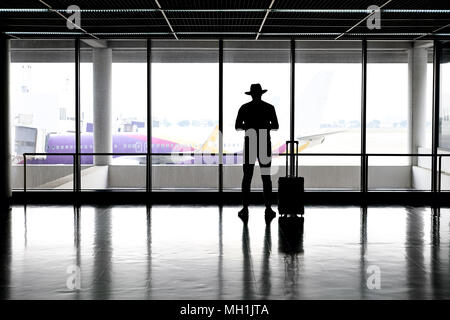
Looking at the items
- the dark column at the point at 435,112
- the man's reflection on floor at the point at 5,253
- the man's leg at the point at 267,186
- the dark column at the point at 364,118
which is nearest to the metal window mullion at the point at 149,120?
the man's reflection on floor at the point at 5,253

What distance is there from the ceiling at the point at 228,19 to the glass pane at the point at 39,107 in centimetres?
57

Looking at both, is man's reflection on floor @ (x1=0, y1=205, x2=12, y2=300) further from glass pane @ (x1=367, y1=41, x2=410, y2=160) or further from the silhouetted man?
glass pane @ (x1=367, y1=41, x2=410, y2=160)

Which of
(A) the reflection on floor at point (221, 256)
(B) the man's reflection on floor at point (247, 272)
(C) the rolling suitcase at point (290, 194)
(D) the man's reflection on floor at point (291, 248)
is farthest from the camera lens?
(C) the rolling suitcase at point (290, 194)

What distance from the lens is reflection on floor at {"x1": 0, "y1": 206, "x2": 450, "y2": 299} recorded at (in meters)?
5.23

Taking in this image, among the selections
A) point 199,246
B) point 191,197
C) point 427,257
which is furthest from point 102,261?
point 191,197

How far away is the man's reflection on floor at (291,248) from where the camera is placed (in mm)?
5383

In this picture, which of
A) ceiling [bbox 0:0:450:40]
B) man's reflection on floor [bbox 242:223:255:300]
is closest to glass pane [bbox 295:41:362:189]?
ceiling [bbox 0:0:450:40]

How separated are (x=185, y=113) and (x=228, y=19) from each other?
3.01 metres

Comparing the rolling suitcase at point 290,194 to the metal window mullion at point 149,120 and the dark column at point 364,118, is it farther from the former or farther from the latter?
the metal window mullion at point 149,120

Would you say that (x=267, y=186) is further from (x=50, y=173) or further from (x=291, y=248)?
(x=50, y=173)

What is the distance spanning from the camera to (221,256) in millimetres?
6684

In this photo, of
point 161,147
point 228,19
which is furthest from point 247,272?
point 161,147

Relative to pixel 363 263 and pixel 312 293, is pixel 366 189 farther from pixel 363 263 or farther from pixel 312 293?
pixel 312 293

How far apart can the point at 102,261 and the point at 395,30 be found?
281 inches
